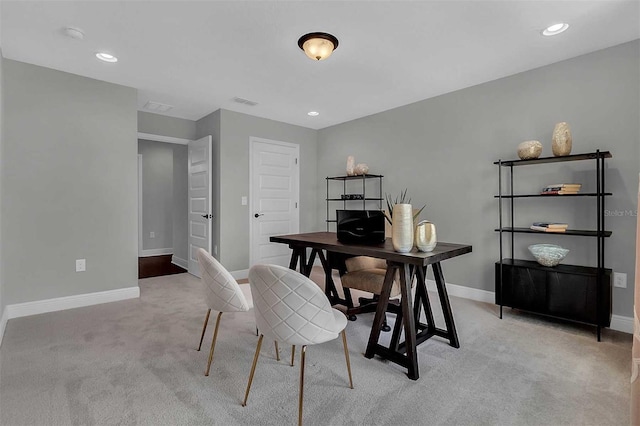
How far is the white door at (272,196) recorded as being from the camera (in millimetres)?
4859

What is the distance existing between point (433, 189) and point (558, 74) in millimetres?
1644

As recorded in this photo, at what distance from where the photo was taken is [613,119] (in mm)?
2746

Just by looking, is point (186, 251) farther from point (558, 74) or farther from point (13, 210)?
point (558, 74)

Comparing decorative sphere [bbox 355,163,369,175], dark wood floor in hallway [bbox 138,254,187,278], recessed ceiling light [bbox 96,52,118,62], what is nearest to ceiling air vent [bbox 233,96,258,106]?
recessed ceiling light [bbox 96,52,118,62]

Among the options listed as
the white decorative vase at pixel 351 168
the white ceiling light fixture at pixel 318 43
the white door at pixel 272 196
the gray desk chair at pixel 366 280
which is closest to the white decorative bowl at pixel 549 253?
the gray desk chair at pixel 366 280

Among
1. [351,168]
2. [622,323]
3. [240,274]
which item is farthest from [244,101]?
[622,323]

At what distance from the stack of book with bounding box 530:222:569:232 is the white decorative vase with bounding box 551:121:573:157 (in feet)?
1.99

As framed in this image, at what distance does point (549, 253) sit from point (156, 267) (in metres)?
5.46

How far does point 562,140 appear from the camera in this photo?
274cm

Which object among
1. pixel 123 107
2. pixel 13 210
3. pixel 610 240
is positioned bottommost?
pixel 610 240

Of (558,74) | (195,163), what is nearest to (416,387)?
(558,74)

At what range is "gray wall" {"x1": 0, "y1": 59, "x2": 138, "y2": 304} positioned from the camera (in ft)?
9.99

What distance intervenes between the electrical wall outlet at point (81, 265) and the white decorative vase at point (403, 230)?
3.25m

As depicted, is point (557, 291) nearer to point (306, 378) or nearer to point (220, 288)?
point (306, 378)
